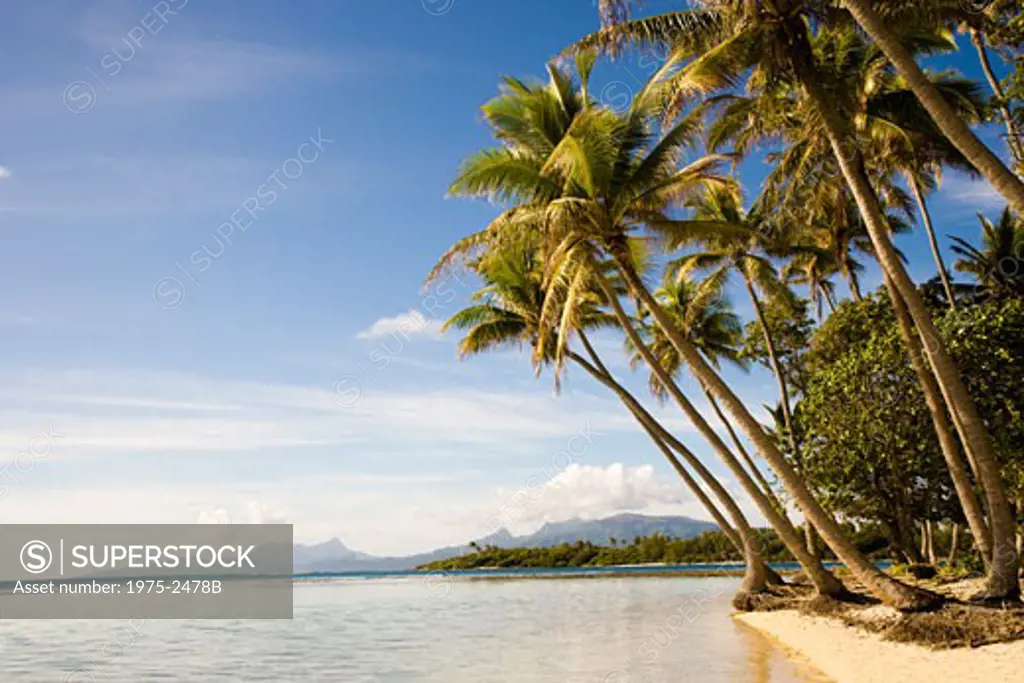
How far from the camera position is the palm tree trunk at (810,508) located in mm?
12453

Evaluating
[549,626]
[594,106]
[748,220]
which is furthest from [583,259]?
[748,220]

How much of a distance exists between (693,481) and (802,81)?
11.4 m

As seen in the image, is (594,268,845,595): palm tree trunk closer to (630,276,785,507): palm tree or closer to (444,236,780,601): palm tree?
(444,236,780,601): palm tree

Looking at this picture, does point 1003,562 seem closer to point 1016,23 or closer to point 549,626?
point 1016,23

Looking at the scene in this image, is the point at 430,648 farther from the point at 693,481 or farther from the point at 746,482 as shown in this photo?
the point at 693,481

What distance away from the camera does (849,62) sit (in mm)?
15984

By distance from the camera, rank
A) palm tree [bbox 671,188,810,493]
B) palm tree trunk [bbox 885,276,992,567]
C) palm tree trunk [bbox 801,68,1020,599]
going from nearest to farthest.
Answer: palm tree trunk [bbox 801,68,1020,599] < palm tree trunk [bbox 885,276,992,567] < palm tree [bbox 671,188,810,493]

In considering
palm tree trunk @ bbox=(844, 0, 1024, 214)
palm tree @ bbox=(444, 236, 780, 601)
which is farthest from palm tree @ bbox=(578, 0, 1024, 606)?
palm tree @ bbox=(444, 236, 780, 601)

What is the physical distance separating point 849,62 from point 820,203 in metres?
3.31

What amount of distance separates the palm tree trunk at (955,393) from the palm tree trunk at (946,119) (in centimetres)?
287

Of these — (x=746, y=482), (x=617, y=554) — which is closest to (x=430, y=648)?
(x=746, y=482)

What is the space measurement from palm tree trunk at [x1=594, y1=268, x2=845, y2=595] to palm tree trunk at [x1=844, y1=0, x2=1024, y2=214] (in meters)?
6.24

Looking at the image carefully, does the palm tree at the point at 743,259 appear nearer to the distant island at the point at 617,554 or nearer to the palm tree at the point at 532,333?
the palm tree at the point at 532,333

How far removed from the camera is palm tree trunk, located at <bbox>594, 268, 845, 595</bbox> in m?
15.1
